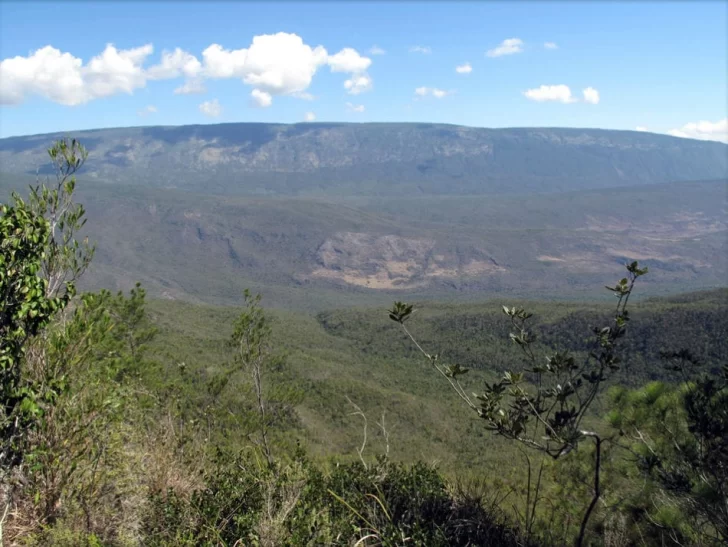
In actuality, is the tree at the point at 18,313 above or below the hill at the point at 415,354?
above

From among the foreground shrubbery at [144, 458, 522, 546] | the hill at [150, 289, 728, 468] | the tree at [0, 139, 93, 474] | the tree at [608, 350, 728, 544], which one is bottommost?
the hill at [150, 289, 728, 468]

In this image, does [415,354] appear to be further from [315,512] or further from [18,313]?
[18,313]

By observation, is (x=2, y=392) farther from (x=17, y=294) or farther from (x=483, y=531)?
(x=483, y=531)

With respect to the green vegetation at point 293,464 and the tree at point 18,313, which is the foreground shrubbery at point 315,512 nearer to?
the green vegetation at point 293,464

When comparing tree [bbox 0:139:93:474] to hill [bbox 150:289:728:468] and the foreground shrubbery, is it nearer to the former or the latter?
the foreground shrubbery

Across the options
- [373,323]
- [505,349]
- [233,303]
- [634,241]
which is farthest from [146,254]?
[634,241]

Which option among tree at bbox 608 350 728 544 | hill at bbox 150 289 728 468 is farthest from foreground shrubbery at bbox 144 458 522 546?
hill at bbox 150 289 728 468

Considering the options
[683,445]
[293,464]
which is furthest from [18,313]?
[683,445]

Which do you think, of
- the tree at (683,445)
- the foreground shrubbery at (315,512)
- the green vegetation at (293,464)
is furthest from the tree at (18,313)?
the tree at (683,445)

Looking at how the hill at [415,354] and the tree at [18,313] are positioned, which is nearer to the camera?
the tree at [18,313]

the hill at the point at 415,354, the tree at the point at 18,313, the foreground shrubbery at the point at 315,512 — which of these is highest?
the tree at the point at 18,313

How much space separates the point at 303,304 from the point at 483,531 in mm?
102248

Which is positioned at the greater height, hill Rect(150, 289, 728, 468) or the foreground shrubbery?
the foreground shrubbery

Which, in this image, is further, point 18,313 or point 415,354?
point 415,354
